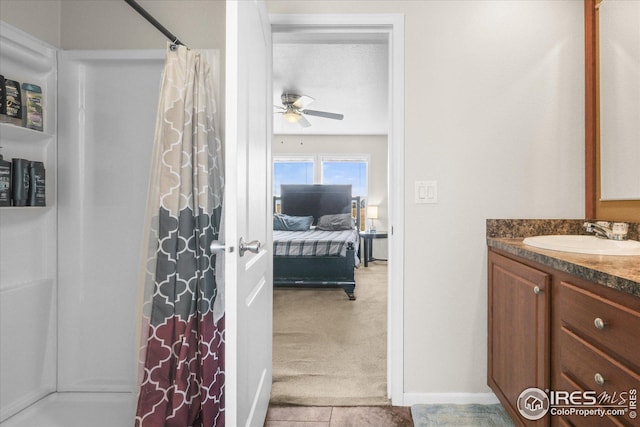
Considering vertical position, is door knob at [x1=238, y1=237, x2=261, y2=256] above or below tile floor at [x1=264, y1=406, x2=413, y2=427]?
above

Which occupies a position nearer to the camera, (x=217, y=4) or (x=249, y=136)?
(x=249, y=136)

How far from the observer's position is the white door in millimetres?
1009

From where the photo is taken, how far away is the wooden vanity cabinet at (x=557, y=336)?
0.83m

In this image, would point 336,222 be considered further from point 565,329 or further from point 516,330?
point 565,329

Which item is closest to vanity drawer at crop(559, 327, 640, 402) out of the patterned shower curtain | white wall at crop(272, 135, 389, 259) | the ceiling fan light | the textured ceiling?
the patterned shower curtain

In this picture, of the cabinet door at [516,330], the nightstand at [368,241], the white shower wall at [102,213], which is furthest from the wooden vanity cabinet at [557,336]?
the nightstand at [368,241]

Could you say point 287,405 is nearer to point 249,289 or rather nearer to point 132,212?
point 249,289

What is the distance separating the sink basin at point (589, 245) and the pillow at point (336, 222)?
14.4 ft

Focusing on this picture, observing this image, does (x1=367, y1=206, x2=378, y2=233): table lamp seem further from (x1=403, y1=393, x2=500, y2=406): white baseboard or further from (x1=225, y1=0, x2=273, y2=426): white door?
(x1=225, y1=0, x2=273, y2=426): white door

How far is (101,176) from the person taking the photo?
197cm

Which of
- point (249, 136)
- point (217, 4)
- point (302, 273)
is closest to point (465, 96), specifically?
point (249, 136)

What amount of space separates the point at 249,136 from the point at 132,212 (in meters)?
1.18

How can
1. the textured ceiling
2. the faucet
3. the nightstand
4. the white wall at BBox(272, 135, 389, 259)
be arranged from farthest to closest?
the white wall at BBox(272, 135, 389, 259) < the nightstand < the textured ceiling < the faucet

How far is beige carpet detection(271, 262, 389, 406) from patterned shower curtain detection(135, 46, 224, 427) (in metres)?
0.53
